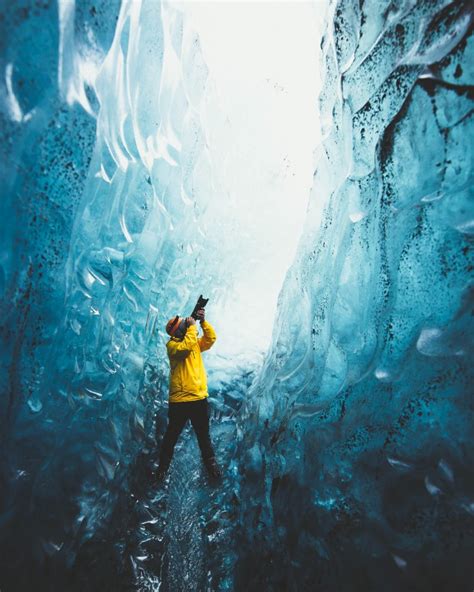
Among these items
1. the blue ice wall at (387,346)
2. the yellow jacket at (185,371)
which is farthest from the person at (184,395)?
the blue ice wall at (387,346)

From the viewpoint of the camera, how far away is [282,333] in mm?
3113

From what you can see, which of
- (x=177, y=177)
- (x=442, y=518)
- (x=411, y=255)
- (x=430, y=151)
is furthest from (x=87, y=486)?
(x=177, y=177)

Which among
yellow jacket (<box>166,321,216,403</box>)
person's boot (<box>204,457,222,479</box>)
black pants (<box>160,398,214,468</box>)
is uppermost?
yellow jacket (<box>166,321,216,403</box>)

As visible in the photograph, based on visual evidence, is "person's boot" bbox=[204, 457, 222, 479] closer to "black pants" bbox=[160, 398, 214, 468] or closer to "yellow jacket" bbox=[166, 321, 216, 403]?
"black pants" bbox=[160, 398, 214, 468]

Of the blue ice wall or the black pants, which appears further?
the black pants

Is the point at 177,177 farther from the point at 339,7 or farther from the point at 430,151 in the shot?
the point at 430,151

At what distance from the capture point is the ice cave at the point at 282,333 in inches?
48.0

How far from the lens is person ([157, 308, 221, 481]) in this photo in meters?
2.73

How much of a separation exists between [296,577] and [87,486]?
131cm

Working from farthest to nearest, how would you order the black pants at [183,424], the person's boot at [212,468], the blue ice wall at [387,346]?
the person's boot at [212,468], the black pants at [183,424], the blue ice wall at [387,346]

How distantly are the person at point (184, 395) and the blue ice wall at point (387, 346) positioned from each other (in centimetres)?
73

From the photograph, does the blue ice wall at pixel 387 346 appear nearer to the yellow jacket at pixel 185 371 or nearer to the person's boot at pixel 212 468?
the person's boot at pixel 212 468

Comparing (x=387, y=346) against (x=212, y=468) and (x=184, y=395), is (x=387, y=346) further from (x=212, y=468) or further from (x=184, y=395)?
(x=212, y=468)

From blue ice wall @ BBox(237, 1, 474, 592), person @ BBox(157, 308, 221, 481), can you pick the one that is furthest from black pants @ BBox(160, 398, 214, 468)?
blue ice wall @ BBox(237, 1, 474, 592)
